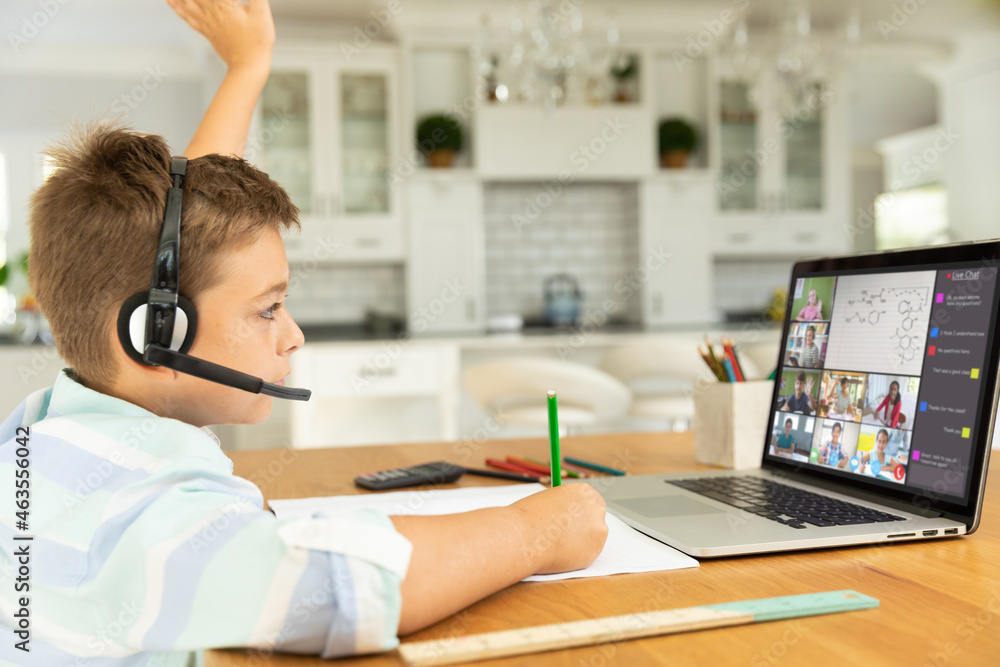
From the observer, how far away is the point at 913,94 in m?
6.56

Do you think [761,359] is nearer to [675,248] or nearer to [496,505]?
[675,248]

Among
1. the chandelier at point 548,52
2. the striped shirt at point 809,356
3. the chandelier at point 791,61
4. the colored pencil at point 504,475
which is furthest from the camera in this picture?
the chandelier at point 791,61

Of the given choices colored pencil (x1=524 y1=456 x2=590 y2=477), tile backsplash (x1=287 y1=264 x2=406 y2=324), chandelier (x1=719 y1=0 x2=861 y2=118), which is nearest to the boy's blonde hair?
colored pencil (x1=524 y1=456 x2=590 y2=477)

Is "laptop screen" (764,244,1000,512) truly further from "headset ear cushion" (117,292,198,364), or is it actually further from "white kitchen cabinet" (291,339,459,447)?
"white kitchen cabinet" (291,339,459,447)

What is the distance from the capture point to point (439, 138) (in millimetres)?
4055

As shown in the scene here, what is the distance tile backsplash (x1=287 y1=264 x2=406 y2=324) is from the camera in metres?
4.36

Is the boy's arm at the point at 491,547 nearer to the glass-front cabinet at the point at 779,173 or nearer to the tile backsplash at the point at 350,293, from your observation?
the tile backsplash at the point at 350,293

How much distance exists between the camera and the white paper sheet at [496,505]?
2.01 ft

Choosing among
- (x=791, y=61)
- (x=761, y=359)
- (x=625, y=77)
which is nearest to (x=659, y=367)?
(x=761, y=359)

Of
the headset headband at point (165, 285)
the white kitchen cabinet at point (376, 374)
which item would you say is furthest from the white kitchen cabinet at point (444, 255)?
the headset headband at point (165, 285)

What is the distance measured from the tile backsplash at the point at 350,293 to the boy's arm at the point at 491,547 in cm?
384

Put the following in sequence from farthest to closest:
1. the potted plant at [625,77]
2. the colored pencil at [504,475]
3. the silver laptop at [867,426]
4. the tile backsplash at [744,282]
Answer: the tile backsplash at [744,282], the potted plant at [625,77], the colored pencil at [504,475], the silver laptop at [867,426]

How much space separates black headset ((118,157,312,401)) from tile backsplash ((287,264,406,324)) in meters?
3.84

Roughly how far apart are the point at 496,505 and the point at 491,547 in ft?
0.72
